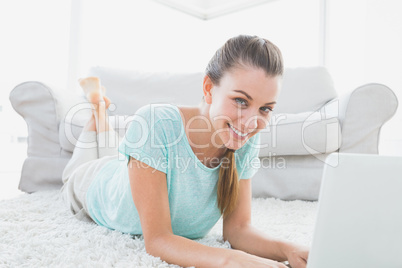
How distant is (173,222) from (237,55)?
53 cm

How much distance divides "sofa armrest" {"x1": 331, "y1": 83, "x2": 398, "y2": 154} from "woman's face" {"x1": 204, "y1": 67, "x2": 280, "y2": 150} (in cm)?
126

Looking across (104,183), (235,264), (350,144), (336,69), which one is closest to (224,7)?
(336,69)

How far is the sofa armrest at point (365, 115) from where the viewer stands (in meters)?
2.00

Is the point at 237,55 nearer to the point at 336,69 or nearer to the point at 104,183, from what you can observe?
the point at 104,183

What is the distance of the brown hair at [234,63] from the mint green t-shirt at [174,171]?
0.13 feet

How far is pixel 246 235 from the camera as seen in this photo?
105 cm

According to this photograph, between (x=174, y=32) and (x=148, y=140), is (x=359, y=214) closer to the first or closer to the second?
(x=148, y=140)

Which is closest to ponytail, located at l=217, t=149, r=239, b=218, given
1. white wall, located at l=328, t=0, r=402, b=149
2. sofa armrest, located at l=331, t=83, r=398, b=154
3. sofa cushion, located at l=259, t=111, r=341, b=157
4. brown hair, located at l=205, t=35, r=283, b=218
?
brown hair, located at l=205, t=35, r=283, b=218

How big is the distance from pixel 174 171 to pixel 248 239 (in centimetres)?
29

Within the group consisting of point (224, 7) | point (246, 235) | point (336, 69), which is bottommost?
point (246, 235)

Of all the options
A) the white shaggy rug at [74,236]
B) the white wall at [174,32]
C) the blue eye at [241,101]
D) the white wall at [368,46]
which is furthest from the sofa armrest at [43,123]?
the white wall at [368,46]

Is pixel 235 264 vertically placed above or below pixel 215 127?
below

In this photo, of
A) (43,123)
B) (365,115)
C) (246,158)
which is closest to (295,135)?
(365,115)

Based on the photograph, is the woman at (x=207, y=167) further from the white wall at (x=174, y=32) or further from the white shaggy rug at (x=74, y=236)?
the white wall at (x=174, y=32)
